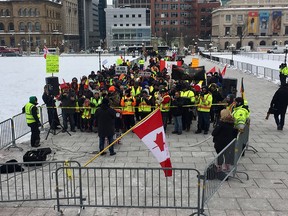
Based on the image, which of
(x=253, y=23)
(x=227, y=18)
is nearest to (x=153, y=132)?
(x=253, y=23)

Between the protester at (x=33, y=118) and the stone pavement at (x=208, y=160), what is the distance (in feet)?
1.09

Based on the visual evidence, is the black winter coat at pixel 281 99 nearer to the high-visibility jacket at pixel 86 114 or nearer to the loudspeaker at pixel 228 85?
the loudspeaker at pixel 228 85

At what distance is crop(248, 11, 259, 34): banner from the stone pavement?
101990 mm

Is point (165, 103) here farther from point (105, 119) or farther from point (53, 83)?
point (53, 83)

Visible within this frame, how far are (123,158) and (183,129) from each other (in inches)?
162

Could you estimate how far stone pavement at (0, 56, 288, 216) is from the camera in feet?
23.2

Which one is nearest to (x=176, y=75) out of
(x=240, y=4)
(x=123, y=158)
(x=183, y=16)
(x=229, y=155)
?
(x=123, y=158)

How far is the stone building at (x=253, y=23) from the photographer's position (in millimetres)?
110750

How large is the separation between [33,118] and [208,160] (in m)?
5.57

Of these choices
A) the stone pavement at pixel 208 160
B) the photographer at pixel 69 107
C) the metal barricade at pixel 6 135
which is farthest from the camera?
the photographer at pixel 69 107

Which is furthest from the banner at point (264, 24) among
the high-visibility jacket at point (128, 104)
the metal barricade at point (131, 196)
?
the metal barricade at point (131, 196)

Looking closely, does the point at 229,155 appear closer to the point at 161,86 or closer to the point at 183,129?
the point at 183,129

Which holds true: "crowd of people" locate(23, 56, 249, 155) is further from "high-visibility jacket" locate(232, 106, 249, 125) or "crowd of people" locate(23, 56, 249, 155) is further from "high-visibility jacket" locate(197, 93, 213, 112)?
"high-visibility jacket" locate(232, 106, 249, 125)

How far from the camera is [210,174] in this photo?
7.15 m
